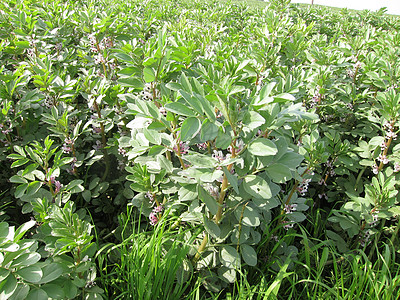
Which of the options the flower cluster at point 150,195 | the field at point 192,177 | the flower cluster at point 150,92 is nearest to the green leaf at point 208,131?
the field at point 192,177

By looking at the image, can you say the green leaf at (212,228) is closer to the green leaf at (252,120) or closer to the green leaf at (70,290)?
the green leaf at (252,120)

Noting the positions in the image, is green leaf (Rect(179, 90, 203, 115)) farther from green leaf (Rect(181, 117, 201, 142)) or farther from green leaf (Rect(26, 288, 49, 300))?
green leaf (Rect(26, 288, 49, 300))

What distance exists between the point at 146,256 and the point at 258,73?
58.8 inches

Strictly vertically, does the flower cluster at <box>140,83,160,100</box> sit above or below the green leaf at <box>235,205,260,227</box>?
above

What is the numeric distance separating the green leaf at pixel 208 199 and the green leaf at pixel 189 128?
296mm

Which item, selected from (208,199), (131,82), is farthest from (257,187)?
(131,82)

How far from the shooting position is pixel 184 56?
6.72 feet

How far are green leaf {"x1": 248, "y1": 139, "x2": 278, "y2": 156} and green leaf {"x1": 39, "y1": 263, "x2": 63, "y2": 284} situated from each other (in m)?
1.09

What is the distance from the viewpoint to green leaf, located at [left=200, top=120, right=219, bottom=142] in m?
1.31

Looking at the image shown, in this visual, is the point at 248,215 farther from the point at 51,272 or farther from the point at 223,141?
the point at 51,272

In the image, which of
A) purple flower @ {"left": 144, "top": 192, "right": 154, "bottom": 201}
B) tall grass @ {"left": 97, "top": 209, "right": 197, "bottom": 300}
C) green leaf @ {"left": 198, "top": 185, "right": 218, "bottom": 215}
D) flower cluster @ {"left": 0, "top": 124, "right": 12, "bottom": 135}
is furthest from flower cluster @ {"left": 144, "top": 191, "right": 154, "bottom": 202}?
flower cluster @ {"left": 0, "top": 124, "right": 12, "bottom": 135}

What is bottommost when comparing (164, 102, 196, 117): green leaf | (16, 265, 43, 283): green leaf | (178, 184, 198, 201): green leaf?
(16, 265, 43, 283): green leaf

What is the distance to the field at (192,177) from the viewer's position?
4.77 feet

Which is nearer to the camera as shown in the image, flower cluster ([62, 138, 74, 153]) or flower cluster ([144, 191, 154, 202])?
flower cluster ([144, 191, 154, 202])
